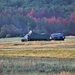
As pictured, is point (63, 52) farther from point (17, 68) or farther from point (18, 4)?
point (18, 4)

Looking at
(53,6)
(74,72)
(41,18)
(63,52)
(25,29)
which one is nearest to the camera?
(74,72)

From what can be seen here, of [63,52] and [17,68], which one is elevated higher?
[17,68]

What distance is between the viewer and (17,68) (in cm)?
1842

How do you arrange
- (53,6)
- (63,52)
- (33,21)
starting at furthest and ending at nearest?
(53,6) → (33,21) → (63,52)

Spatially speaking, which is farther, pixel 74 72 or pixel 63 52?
pixel 63 52

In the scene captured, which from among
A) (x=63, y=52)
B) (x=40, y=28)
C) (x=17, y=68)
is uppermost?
(x=17, y=68)

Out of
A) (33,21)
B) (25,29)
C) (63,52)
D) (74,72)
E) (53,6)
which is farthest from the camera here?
(53,6)

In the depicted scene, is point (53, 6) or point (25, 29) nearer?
point (25, 29)

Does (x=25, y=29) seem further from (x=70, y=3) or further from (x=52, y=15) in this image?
(x=70, y=3)

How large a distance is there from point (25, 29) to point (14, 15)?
1149cm

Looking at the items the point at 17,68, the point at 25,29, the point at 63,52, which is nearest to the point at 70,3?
the point at 25,29

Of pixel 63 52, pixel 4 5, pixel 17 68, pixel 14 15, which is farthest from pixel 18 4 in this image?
pixel 17 68

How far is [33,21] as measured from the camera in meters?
89.2

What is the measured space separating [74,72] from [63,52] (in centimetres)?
1118
